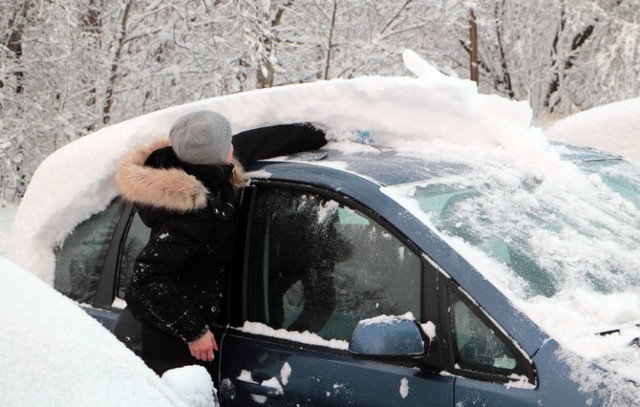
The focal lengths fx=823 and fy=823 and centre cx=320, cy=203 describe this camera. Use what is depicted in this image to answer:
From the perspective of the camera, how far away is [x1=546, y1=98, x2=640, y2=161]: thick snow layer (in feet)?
17.4

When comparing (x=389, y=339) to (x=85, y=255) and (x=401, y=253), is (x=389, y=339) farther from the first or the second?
(x=85, y=255)

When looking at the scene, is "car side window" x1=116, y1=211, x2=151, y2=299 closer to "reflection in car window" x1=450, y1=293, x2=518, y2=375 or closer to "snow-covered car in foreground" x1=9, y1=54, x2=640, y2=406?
"snow-covered car in foreground" x1=9, y1=54, x2=640, y2=406

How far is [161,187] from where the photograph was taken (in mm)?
2830

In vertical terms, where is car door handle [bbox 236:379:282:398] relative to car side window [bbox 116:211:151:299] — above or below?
below

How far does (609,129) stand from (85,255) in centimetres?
356

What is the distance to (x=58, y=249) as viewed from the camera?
11.8 ft

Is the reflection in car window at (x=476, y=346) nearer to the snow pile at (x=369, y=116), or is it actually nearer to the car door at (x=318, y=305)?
the car door at (x=318, y=305)

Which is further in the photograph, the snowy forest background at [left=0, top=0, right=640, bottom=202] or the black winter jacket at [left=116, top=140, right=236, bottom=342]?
the snowy forest background at [left=0, top=0, right=640, bottom=202]

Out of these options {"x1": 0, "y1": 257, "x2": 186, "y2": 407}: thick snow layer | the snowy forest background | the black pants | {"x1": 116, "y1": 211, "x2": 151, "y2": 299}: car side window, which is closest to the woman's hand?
the black pants

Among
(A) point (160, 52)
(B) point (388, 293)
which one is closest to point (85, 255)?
(B) point (388, 293)

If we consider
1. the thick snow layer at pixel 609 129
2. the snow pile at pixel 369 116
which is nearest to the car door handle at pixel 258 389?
the snow pile at pixel 369 116

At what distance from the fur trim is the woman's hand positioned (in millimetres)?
436

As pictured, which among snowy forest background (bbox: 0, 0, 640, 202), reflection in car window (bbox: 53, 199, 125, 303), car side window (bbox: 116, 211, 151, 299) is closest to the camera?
car side window (bbox: 116, 211, 151, 299)

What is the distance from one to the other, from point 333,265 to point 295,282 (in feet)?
0.53
